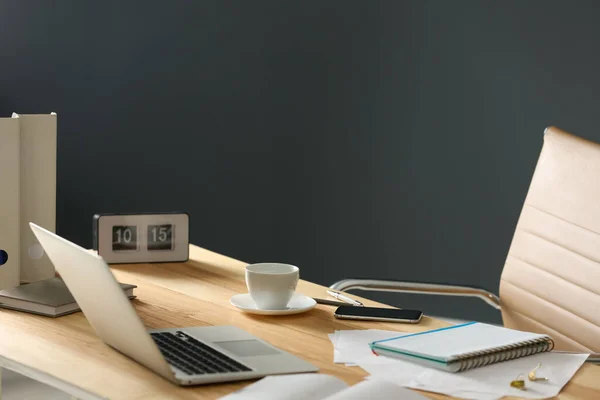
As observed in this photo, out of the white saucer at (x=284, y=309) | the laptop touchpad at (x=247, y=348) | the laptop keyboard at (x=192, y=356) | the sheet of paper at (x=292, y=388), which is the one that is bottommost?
the sheet of paper at (x=292, y=388)

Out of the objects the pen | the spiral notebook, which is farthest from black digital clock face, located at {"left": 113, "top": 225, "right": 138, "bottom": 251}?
the spiral notebook

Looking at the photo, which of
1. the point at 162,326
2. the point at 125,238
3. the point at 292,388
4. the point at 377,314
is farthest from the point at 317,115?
the point at 292,388

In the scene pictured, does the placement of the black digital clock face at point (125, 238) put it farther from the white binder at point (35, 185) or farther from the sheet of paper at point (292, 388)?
the sheet of paper at point (292, 388)

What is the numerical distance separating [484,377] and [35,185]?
949 mm

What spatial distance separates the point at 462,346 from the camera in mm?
1369

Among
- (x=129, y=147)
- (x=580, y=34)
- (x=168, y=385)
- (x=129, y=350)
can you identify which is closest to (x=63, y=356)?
(x=129, y=350)

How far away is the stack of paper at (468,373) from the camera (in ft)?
4.04

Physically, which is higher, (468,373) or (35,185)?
(35,185)

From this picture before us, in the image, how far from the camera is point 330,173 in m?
3.96

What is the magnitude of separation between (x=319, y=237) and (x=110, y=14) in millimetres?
1315

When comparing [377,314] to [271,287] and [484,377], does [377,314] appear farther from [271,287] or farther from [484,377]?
[484,377]

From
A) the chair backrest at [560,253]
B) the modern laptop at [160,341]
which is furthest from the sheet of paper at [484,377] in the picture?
the chair backrest at [560,253]

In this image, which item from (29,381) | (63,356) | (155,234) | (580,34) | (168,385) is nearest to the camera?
(168,385)

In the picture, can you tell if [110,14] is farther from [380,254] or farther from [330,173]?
[380,254]
